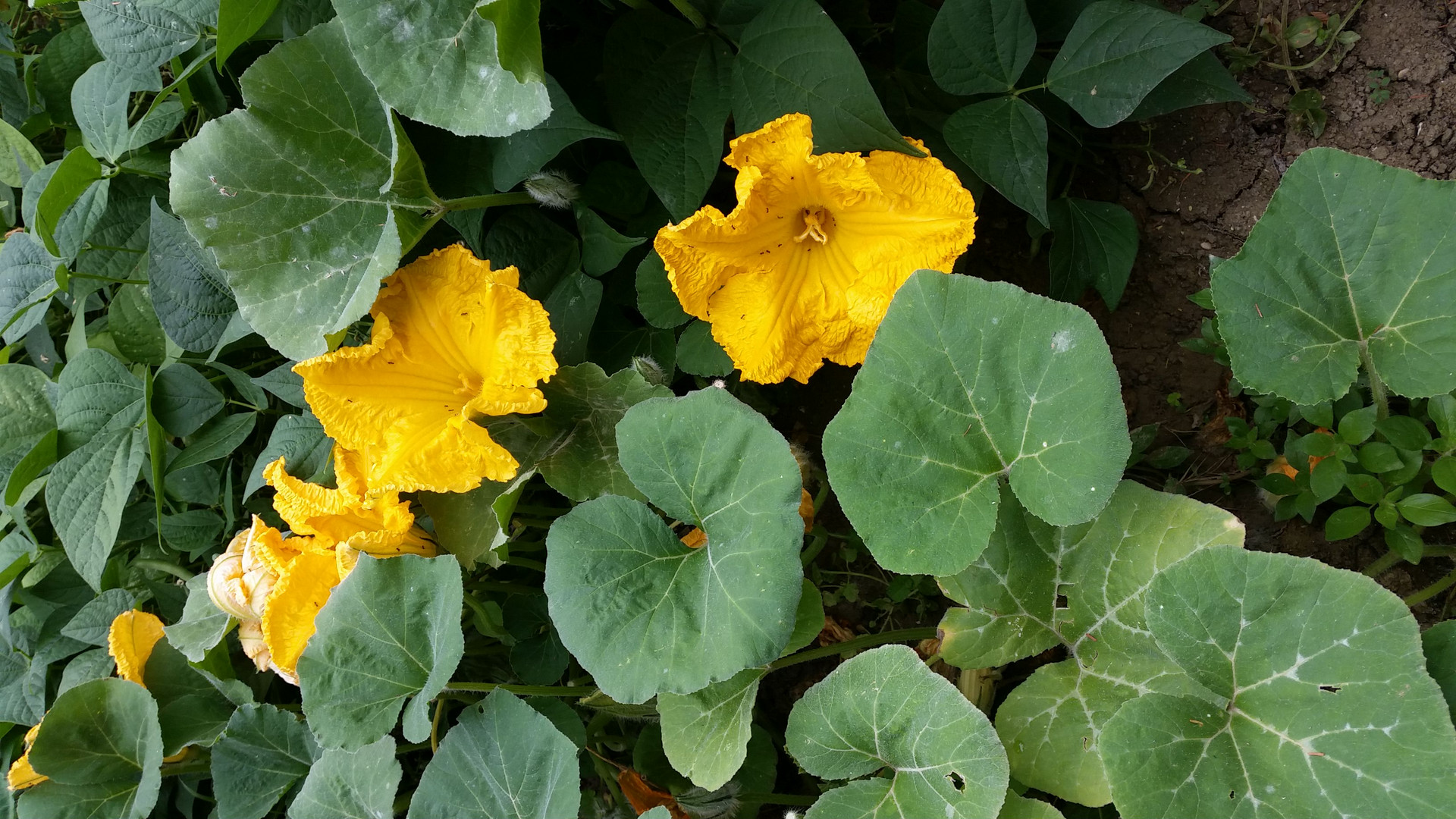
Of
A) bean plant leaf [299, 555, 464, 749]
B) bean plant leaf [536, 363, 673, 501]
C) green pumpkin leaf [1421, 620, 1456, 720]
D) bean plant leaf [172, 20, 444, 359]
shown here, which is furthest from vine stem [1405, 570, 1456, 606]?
bean plant leaf [172, 20, 444, 359]

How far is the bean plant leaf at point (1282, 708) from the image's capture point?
843mm

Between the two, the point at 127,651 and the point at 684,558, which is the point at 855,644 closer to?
the point at 684,558

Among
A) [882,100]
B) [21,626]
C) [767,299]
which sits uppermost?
[882,100]

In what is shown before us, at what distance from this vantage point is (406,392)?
1.31 meters

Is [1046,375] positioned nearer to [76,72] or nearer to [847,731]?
[847,731]

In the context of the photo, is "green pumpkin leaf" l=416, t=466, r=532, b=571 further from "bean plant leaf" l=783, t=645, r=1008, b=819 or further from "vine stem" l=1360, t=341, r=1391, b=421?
"vine stem" l=1360, t=341, r=1391, b=421

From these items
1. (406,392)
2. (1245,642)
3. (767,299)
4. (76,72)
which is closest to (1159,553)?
(1245,642)

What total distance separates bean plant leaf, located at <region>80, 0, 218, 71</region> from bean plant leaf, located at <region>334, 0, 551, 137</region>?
1.55ft

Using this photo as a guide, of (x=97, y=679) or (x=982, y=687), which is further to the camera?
(x=97, y=679)

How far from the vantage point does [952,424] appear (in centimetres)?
106

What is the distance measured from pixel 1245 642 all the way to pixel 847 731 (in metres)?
0.43

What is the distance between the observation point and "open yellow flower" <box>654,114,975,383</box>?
3.65ft

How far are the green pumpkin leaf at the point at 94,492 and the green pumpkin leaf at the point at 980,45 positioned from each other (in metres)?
1.45

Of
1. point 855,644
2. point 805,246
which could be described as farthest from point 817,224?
point 855,644
